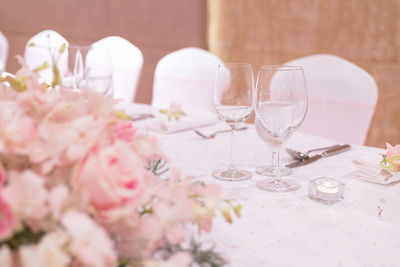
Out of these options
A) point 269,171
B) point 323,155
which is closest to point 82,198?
point 269,171

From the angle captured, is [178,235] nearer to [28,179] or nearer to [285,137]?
[28,179]

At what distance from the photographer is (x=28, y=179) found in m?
0.36

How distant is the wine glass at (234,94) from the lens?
→ 0.95m

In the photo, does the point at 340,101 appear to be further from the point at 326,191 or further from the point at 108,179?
the point at 108,179

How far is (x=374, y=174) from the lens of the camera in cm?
87

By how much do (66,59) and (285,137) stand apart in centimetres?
72

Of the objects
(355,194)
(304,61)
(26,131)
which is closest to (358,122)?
(304,61)

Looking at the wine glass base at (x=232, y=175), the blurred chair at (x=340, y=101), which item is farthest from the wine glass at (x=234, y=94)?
the blurred chair at (x=340, y=101)

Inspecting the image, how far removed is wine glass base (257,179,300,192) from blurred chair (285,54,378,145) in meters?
0.79

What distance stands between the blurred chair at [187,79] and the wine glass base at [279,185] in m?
1.17

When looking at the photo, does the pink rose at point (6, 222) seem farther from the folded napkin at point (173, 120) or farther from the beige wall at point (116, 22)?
the beige wall at point (116, 22)

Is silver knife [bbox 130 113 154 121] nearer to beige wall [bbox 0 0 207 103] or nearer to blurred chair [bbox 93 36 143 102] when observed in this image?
blurred chair [bbox 93 36 143 102]

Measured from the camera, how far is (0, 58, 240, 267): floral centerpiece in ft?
1.14

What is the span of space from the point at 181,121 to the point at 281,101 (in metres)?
0.56
